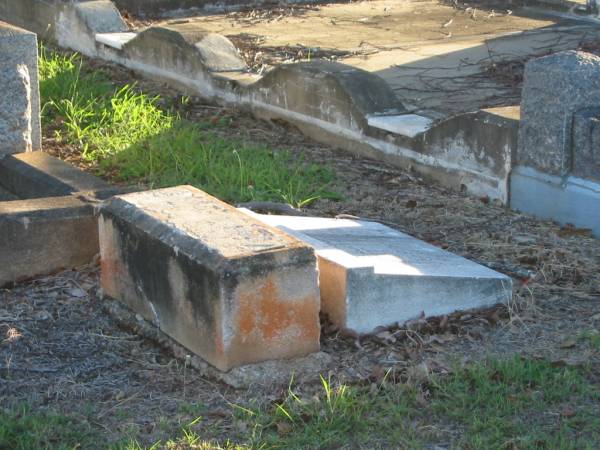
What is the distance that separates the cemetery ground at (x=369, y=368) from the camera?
4012mm

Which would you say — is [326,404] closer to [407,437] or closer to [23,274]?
[407,437]

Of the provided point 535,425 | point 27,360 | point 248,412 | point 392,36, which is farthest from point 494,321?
point 392,36

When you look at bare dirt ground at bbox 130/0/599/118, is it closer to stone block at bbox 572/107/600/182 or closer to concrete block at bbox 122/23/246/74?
concrete block at bbox 122/23/246/74

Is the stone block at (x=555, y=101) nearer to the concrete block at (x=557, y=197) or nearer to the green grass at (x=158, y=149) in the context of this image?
the concrete block at (x=557, y=197)

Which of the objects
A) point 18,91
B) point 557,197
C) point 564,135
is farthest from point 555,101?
point 18,91

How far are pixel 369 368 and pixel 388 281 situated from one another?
1.43ft

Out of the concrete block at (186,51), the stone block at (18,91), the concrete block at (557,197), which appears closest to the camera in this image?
the concrete block at (557,197)

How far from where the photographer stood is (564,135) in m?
5.96

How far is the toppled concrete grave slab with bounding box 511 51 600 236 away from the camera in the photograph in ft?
19.4

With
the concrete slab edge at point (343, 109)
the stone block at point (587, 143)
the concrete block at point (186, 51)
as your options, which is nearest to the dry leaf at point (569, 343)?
the stone block at point (587, 143)

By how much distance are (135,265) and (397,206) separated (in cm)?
203

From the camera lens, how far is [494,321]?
490 centimetres

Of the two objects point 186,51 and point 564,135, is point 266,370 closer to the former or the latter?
point 564,135

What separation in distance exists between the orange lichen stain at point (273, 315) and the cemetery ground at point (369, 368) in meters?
0.21
